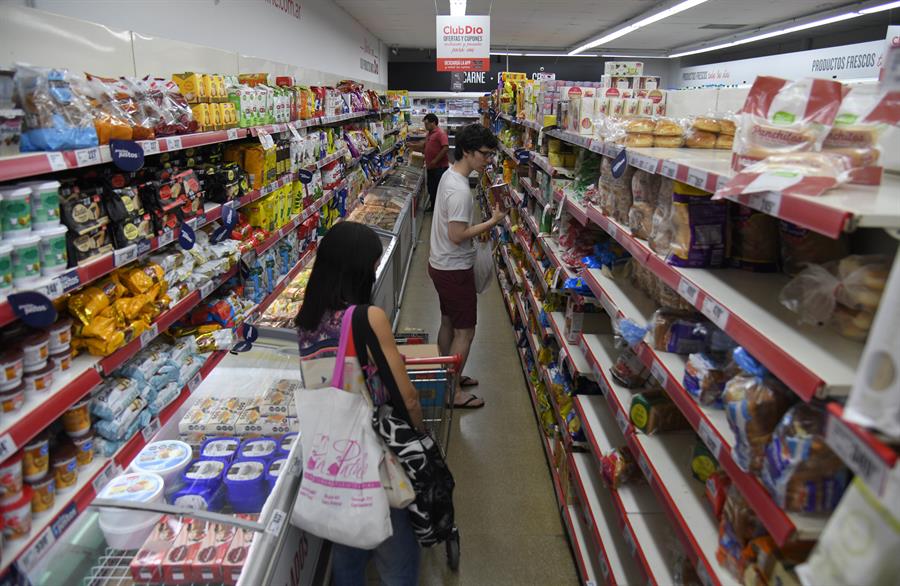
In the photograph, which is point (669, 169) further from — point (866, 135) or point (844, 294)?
point (844, 294)

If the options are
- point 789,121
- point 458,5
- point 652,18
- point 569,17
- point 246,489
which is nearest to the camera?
point 789,121

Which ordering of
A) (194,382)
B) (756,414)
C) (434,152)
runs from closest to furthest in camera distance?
(756,414), (194,382), (434,152)

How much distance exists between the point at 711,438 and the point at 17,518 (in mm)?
1944

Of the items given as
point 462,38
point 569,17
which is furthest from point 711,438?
point 569,17

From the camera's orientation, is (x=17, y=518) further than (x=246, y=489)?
No

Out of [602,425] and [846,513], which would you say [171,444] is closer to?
[602,425]

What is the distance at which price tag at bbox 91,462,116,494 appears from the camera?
1.92m

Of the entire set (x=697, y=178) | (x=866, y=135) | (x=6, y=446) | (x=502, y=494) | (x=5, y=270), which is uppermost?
(x=866, y=135)

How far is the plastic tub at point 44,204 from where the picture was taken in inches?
69.7

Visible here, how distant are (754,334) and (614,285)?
51.8 inches

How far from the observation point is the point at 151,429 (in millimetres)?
2297

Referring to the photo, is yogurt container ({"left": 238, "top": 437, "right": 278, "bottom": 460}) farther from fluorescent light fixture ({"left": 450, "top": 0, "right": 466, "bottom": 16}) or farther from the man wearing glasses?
fluorescent light fixture ({"left": 450, "top": 0, "right": 466, "bottom": 16})

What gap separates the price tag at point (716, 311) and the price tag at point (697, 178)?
0.30 meters

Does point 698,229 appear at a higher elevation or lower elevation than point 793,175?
lower
